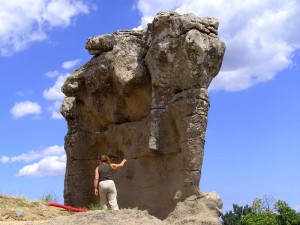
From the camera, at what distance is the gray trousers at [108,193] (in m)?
12.6

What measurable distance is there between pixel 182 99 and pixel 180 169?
5.63 feet

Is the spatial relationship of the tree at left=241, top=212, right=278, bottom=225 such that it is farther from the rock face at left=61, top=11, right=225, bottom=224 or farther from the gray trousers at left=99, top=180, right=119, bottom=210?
the gray trousers at left=99, top=180, right=119, bottom=210

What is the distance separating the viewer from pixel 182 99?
13602 mm

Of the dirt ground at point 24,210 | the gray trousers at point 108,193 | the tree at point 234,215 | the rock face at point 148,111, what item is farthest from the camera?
the tree at point 234,215

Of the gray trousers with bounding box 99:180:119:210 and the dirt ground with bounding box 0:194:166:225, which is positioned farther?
the gray trousers with bounding box 99:180:119:210

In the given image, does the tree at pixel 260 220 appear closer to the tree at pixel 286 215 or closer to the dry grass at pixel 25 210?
the tree at pixel 286 215

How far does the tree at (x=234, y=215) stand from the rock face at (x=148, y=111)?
17986 millimetres

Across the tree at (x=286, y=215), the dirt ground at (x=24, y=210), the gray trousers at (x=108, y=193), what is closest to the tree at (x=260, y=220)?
the tree at (x=286, y=215)

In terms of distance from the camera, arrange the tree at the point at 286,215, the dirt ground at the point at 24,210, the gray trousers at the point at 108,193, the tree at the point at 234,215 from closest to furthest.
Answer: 1. the dirt ground at the point at 24,210
2. the gray trousers at the point at 108,193
3. the tree at the point at 286,215
4. the tree at the point at 234,215

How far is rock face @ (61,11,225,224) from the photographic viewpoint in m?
13.4

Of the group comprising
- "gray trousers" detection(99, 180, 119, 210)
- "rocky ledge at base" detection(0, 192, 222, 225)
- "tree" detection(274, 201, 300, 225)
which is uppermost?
"tree" detection(274, 201, 300, 225)

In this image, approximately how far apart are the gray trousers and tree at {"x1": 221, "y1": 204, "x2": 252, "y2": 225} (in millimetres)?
21315

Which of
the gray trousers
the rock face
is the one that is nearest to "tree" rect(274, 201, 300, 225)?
Result: the rock face

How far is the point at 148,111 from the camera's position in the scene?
15336mm
